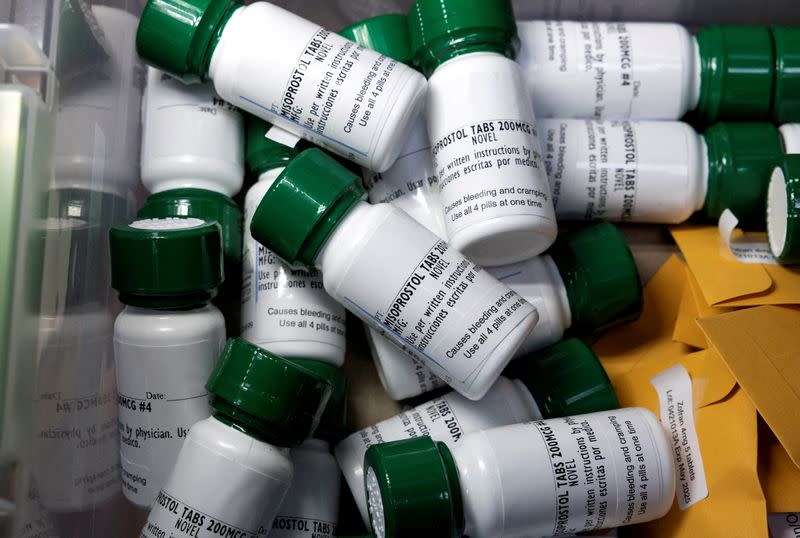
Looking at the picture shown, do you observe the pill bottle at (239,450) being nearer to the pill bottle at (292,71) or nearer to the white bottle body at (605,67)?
the pill bottle at (292,71)

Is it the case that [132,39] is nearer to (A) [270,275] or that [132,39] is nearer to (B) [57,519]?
(A) [270,275]

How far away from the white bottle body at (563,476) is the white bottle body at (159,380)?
0.73 feet

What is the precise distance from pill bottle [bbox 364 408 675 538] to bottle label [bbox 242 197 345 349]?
133 millimetres

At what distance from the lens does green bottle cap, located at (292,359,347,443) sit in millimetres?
702

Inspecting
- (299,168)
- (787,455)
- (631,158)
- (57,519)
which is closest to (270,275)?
(299,168)

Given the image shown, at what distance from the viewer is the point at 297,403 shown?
2.00ft

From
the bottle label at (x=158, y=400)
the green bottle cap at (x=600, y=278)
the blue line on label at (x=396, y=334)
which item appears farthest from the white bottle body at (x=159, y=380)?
the green bottle cap at (x=600, y=278)

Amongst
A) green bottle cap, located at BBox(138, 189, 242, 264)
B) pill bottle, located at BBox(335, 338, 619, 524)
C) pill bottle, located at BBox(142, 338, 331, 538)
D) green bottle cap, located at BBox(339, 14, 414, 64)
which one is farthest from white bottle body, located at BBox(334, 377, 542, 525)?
green bottle cap, located at BBox(339, 14, 414, 64)

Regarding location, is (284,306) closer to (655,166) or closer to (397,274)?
(397,274)

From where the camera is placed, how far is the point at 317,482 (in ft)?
2.27

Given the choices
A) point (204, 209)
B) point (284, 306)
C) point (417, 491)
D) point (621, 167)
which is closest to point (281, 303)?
point (284, 306)

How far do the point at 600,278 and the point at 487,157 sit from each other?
17cm

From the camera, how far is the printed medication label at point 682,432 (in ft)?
2.27

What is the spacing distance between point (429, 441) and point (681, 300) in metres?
0.33
